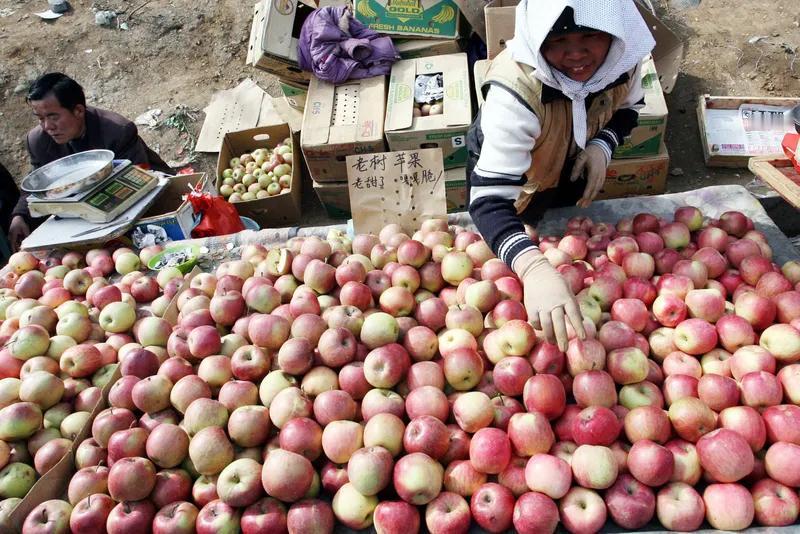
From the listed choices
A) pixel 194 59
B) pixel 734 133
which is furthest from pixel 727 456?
pixel 194 59

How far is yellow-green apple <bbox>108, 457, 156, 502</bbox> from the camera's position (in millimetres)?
1765

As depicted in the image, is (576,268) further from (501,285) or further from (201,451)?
(201,451)

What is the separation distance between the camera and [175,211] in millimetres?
3795

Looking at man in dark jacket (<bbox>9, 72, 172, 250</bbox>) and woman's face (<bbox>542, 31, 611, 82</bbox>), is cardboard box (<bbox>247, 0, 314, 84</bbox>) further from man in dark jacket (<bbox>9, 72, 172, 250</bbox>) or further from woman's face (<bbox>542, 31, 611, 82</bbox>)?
woman's face (<bbox>542, 31, 611, 82</bbox>)

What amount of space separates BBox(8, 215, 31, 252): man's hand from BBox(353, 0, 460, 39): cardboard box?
3.26m

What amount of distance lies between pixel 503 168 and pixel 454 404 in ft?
3.02

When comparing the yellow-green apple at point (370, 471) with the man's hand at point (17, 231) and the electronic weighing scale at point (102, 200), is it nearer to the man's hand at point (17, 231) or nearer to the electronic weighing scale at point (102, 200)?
the electronic weighing scale at point (102, 200)

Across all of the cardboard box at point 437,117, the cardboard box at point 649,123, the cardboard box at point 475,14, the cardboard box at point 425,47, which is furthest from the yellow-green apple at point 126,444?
the cardboard box at point 475,14

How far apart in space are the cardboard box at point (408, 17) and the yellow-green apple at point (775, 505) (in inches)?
168

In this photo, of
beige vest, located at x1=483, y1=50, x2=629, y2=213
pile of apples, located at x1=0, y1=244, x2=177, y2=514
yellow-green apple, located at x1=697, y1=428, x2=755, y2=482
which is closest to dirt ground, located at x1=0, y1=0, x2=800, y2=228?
pile of apples, located at x1=0, y1=244, x2=177, y2=514

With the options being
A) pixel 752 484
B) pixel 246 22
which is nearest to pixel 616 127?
pixel 752 484

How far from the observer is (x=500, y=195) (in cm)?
221

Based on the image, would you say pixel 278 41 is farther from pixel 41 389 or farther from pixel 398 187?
pixel 41 389

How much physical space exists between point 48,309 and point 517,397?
2.24m
